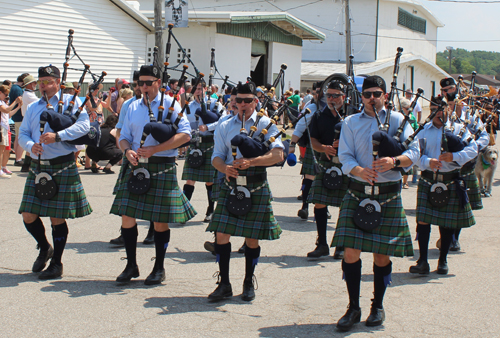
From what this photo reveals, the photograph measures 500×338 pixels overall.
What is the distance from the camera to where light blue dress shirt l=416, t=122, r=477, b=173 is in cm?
509

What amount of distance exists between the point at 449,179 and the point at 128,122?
291 cm

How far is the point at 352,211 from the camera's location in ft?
12.7

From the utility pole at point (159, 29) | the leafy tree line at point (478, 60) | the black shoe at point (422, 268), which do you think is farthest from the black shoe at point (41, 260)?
the leafy tree line at point (478, 60)

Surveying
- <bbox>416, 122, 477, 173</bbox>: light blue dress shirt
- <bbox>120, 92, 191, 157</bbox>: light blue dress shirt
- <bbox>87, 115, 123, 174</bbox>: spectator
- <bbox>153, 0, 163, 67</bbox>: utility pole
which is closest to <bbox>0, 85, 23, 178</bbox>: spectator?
<bbox>87, 115, 123, 174</bbox>: spectator

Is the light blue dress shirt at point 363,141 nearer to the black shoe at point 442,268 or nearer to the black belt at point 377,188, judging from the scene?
the black belt at point 377,188

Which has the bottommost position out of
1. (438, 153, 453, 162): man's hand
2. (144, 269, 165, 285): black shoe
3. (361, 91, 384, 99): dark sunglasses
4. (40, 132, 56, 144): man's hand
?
(144, 269, 165, 285): black shoe

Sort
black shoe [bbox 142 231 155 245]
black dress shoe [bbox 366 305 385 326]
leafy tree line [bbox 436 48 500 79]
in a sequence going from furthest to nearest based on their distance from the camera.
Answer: leafy tree line [bbox 436 48 500 79]
black shoe [bbox 142 231 155 245]
black dress shoe [bbox 366 305 385 326]

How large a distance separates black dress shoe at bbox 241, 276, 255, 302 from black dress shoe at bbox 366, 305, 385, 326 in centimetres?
92

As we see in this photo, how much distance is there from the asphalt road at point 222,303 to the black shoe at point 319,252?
7 cm

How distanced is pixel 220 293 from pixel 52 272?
1.47m

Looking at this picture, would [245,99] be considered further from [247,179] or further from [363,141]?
[363,141]

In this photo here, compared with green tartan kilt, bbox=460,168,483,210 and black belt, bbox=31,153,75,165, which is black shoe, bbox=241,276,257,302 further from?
green tartan kilt, bbox=460,168,483,210

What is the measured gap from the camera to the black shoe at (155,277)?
4.59 metres

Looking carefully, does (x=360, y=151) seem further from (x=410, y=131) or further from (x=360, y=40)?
(x=360, y=40)
